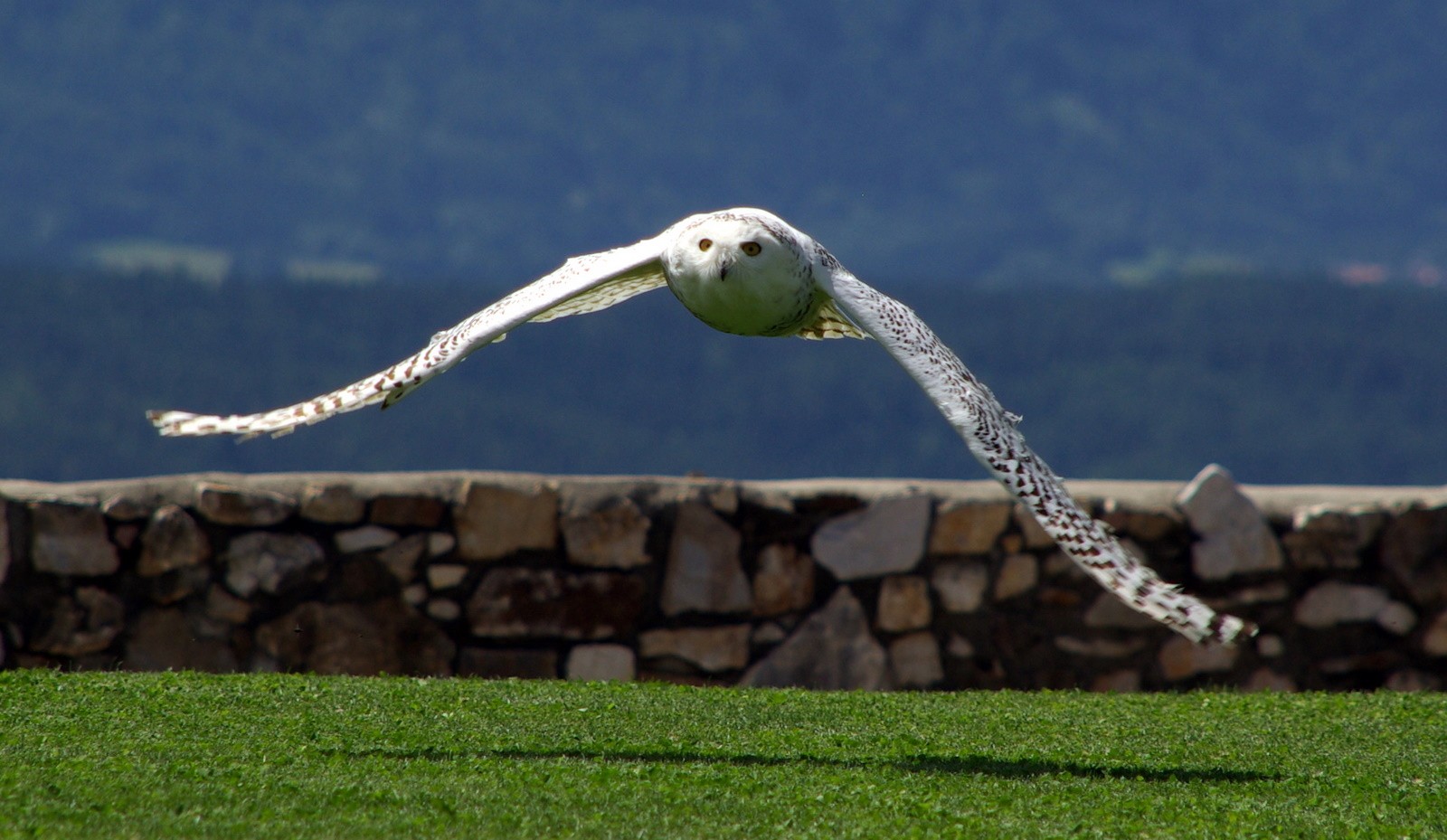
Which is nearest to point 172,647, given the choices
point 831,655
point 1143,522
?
point 831,655

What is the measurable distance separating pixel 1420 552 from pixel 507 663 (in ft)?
14.1

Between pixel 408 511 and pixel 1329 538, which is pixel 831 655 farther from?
pixel 1329 538

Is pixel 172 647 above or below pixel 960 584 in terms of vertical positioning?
below

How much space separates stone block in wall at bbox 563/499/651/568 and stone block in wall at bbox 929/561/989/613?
135 cm

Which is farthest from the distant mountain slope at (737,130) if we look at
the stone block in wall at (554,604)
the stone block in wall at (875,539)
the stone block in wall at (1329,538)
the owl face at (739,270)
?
the owl face at (739,270)

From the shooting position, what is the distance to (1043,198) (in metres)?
83.6

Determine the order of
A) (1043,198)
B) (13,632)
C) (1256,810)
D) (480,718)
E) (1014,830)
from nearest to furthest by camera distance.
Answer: (1014,830)
(1256,810)
(480,718)
(13,632)
(1043,198)

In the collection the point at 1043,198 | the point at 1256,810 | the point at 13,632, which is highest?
the point at 1043,198

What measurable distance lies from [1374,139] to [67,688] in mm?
94112

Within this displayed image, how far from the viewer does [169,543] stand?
638 cm

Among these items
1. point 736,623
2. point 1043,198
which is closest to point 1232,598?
point 736,623

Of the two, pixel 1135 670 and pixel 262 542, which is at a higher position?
pixel 262 542

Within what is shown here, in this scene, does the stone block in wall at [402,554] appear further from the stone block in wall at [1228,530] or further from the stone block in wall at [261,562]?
the stone block in wall at [1228,530]

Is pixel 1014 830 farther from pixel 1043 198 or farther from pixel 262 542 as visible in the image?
pixel 1043 198
